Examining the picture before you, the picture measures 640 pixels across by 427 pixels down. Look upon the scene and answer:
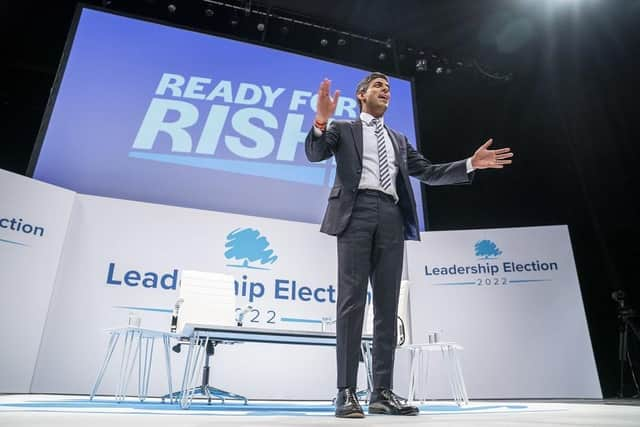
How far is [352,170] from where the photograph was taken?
2.06 metres

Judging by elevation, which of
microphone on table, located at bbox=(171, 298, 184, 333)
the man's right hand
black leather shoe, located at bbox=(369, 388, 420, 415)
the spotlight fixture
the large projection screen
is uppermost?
the spotlight fixture

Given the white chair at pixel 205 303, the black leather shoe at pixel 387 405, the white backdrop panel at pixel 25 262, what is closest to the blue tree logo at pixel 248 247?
the white chair at pixel 205 303

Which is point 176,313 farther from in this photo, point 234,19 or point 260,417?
point 234,19

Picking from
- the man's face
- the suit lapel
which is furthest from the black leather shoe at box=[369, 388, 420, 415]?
the man's face

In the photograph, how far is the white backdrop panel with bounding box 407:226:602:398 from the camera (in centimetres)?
505

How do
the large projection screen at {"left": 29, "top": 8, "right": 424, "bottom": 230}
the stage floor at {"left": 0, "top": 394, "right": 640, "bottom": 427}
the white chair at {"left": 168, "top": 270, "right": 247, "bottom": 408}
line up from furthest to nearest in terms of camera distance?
the large projection screen at {"left": 29, "top": 8, "right": 424, "bottom": 230} < the white chair at {"left": 168, "top": 270, "right": 247, "bottom": 408} < the stage floor at {"left": 0, "top": 394, "right": 640, "bottom": 427}

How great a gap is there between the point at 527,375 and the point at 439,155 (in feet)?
9.58

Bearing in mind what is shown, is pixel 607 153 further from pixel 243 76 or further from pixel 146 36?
pixel 146 36

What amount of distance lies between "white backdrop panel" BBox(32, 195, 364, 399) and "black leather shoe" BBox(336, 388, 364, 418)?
298 centimetres

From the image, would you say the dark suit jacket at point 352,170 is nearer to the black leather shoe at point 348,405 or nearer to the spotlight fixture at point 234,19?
the black leather shoe at point 348,405

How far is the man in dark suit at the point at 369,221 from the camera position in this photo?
6.30 feet

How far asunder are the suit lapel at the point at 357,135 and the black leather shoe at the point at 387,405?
966mm

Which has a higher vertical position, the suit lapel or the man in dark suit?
the suit lapel

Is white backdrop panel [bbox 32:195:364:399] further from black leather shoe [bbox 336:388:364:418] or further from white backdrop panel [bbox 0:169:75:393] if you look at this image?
black leather shoe [bbox 336:388:364:418]
